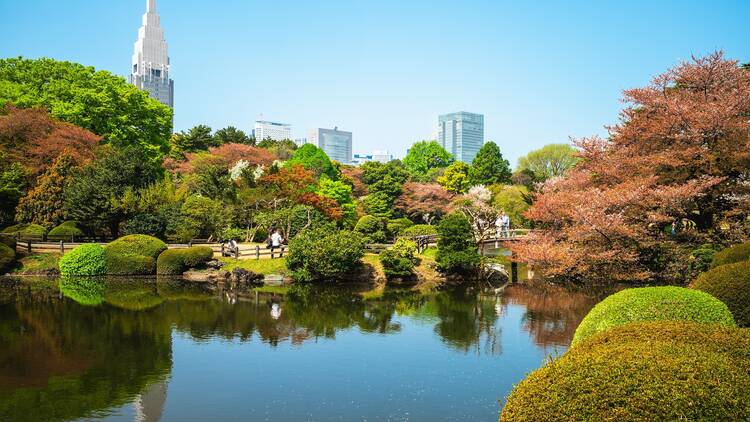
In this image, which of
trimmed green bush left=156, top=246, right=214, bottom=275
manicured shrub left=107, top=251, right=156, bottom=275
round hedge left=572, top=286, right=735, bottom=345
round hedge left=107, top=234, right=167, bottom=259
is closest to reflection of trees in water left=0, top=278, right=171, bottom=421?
manicured shrub left=107, top=251, right=156, bottom=275

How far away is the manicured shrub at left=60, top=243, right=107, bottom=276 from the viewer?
25.8 metres

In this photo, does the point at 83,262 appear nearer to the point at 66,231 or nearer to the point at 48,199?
the point at 66,231

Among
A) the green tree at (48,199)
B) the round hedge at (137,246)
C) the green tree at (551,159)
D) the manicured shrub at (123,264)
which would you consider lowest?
the manicured shrub at (123,264)

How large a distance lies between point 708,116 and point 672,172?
2516mm

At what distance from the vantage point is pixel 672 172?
21891 millimetres

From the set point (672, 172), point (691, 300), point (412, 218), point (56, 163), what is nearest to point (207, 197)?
point (56, 163)

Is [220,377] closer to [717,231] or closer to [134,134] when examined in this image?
[717,231]

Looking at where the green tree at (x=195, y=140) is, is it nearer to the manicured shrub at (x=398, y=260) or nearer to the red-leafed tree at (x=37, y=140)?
the red-leafed tree at (x=37, y=140)

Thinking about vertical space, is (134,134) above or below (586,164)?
above

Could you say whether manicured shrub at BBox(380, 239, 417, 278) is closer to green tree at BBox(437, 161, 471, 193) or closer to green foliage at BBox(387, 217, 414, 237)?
green foliage at BBox(387, 217, 414, 237)

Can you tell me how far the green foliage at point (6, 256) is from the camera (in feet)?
83.2

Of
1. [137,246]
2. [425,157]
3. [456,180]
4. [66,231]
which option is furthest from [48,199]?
[425,157]

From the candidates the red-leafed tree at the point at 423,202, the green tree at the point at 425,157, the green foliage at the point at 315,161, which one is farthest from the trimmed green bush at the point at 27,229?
the green tree at the point at 425,157

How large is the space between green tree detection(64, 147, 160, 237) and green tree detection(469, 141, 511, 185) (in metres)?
33.0
